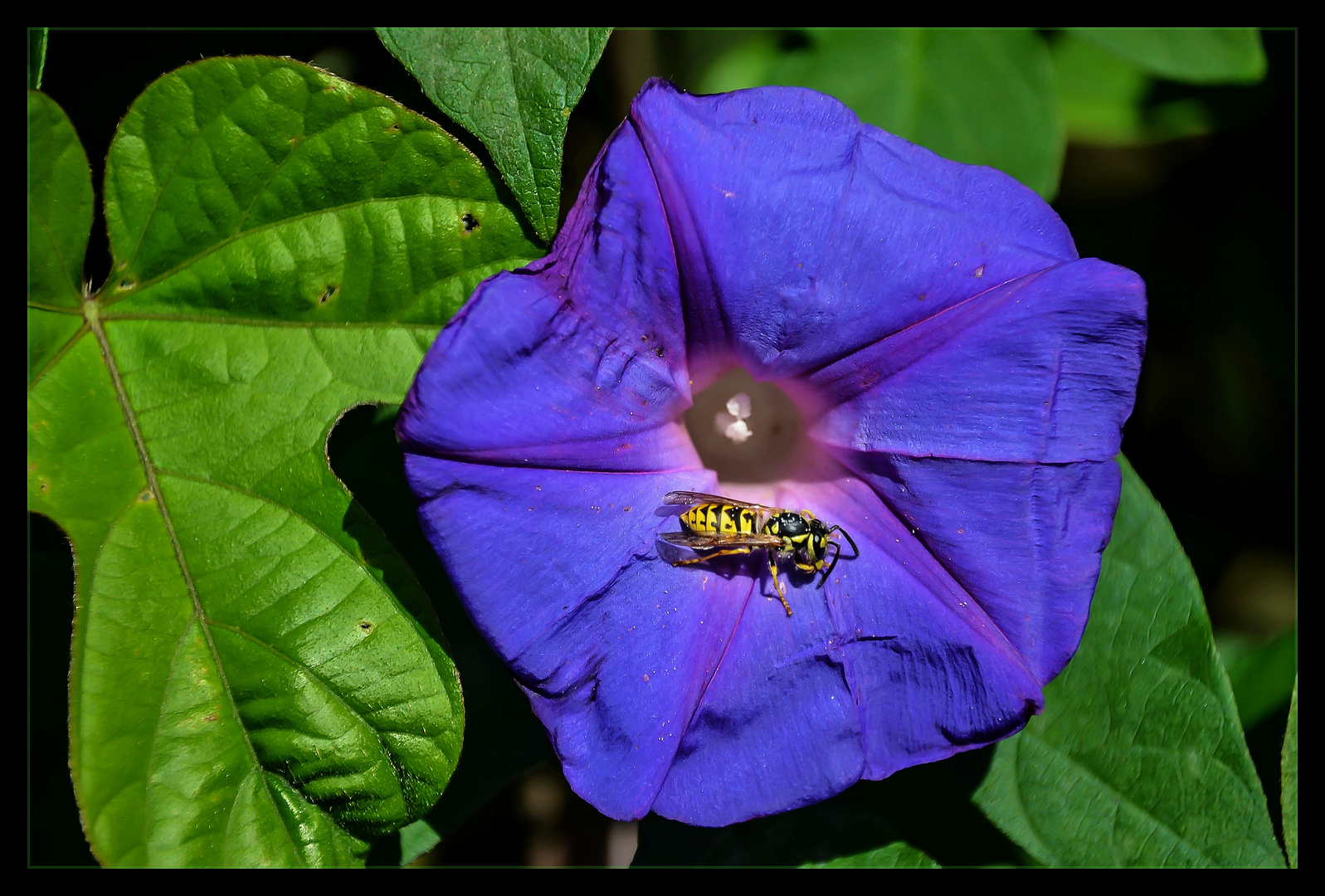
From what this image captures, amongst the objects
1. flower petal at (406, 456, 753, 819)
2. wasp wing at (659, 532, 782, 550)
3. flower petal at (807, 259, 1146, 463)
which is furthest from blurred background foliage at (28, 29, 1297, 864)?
flower petal at (807, 259, 1146, 463)

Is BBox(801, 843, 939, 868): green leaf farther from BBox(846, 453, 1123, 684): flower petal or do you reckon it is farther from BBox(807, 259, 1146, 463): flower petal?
BBox(807, 259, 1146, 463): flower petal

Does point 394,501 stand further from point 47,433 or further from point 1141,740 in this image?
point 1141,740

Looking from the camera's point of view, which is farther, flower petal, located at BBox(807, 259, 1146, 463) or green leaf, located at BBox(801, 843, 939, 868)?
green leaf, located at BBox(801, 843, 939, 868)

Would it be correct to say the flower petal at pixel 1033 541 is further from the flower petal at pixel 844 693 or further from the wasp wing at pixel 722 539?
the wasp wing at pixel 722 539

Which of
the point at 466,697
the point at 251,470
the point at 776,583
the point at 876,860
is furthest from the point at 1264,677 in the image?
the point at 251,470

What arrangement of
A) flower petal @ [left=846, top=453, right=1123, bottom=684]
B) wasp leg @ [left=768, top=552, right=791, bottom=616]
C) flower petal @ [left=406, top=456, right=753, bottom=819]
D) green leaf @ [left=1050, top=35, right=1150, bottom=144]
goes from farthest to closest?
green leaf @ [left=1050, top=35, right=1150, bottom=144] → wasp leg @ [left=768, top=552, right=791, bottom=616] → flower petal @ [left=846, top=453, right=1123, bottom=684] → flower petal @ [left=406, top=456, right=753, bottom=819]

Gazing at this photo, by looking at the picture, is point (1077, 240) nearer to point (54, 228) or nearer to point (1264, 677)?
point (1264, 677)

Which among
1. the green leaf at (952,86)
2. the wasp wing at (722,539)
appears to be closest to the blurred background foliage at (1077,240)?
the green leaf at (952,86)
